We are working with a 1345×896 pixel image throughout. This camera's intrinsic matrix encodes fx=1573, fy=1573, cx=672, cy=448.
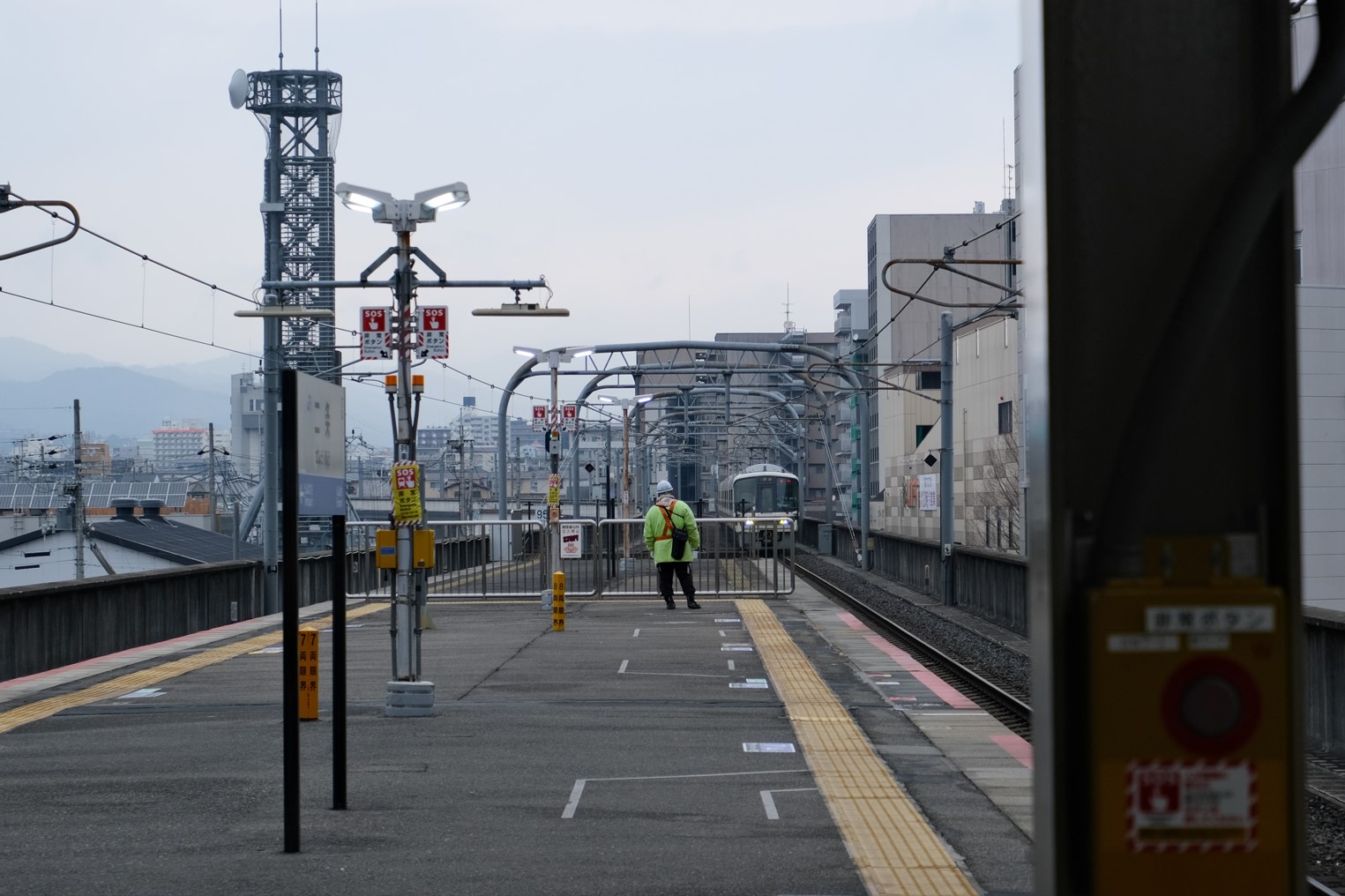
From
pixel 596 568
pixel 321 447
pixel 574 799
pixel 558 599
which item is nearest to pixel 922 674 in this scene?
pixel 558 599

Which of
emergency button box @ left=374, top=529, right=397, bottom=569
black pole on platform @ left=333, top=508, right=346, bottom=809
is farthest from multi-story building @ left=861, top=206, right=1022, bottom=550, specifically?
black pole on platform @ left=333, top=508, right=346, bottom=809

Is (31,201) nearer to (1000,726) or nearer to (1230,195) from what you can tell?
(1000,726)

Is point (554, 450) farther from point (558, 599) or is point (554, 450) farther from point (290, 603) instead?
point (290, 603)

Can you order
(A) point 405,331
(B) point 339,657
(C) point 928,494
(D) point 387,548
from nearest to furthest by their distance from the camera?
(B) point 339,657 → (D) point 387,548 → (A) point 405,331 → (C) point 928,494

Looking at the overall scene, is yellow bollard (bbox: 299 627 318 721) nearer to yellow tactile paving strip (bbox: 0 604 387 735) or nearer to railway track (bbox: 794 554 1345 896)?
yellow tactile paving strip (bbox: 0 604 387 735)

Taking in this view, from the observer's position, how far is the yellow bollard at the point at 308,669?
445 inches

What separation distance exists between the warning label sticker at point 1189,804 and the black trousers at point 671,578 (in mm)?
20787

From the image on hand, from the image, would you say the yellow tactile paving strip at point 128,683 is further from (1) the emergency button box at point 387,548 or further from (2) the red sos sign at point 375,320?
(2) the red sos sign at point 375,320

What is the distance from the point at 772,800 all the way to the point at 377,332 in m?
6.56

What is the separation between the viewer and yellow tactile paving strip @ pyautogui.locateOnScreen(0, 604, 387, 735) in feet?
40.5

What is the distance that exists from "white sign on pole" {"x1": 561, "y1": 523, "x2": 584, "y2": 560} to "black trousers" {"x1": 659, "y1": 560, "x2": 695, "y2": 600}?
4.39 feet

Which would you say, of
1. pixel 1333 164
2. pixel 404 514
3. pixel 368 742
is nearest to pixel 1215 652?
pixel 368 742

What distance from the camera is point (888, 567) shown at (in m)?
38.8

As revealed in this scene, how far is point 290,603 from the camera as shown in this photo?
7.10 metres
